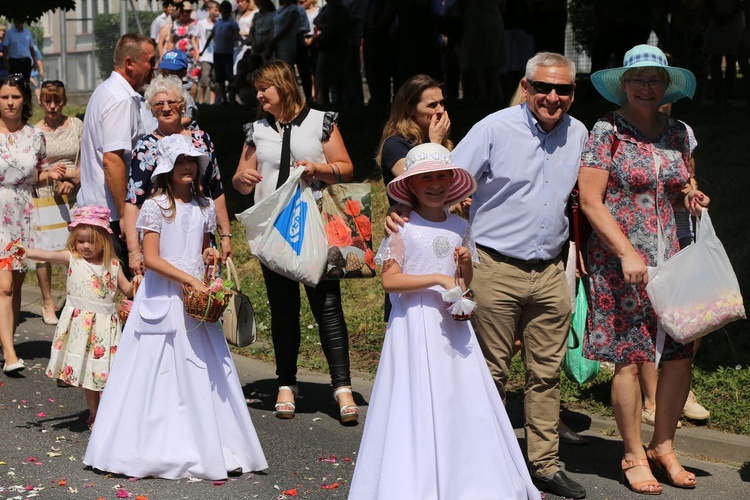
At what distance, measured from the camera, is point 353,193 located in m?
7.76

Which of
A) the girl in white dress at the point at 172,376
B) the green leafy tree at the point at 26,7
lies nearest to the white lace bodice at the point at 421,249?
the girl in white dress at the point at 172,376

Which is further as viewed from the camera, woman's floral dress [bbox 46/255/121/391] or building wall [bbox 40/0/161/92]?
building wall [bbox 40/0/161/92]

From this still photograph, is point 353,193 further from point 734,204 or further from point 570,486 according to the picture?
point 734,204

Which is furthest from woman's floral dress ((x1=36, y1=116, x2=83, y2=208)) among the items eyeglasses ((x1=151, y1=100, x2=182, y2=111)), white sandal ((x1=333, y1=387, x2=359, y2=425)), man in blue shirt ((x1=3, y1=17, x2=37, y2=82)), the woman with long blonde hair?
man in blue shirt ((x1=3, y1=17, x2=37, y2=82))

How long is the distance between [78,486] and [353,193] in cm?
247

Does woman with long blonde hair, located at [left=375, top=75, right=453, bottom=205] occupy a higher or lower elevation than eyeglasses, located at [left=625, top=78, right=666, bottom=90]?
lower

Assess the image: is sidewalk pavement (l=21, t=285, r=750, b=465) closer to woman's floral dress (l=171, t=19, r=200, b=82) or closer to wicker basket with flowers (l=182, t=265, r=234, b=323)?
wicker basket with flowers (l=182, t=265, r=234, b=323)

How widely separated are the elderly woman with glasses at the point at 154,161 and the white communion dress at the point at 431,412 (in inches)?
68.1

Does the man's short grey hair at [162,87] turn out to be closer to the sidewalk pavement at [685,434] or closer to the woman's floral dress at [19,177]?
the sidewalk pavement at [685,434]

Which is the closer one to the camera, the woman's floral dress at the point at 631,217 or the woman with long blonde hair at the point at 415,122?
the woman's floral dress at the point at 631,217

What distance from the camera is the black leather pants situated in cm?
797

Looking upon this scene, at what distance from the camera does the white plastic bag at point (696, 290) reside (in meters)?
6.23

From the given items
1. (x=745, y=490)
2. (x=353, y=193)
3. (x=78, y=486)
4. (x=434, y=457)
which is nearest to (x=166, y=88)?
(x=353, y=193)

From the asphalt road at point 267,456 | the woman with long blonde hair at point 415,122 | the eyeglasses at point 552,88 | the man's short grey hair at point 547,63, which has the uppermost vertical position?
the man's short grey hair at point 547,63
